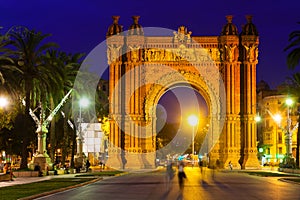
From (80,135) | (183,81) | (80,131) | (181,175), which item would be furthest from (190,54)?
(181,175)

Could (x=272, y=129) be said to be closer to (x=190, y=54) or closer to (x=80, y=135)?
(x=190, y=54)

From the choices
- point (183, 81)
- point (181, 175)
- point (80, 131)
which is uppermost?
point (183, 81)

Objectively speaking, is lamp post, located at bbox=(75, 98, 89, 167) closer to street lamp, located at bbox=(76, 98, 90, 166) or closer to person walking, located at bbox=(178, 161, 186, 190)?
street lamp, located at bbox=(76, 98, 90, 166)

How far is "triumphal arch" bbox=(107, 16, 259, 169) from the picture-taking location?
68062 millimetres

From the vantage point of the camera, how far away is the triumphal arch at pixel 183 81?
6806 centimetres

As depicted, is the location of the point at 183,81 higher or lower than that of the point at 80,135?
higher

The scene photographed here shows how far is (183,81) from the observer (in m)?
69.4

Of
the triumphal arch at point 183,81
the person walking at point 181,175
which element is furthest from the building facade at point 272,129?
the person walking at point 181,175

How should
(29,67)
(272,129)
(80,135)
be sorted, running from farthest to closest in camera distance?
(272,129) → (80,135) → (29,67)

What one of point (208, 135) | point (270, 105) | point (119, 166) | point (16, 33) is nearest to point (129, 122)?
point (119, 166)

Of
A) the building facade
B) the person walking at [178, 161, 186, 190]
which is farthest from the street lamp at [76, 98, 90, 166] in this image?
the building facade

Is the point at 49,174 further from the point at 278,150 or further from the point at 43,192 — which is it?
the point at 278,150

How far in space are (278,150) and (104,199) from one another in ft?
284

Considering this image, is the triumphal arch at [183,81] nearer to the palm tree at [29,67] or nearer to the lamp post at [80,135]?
the lamp post at [80,135]
